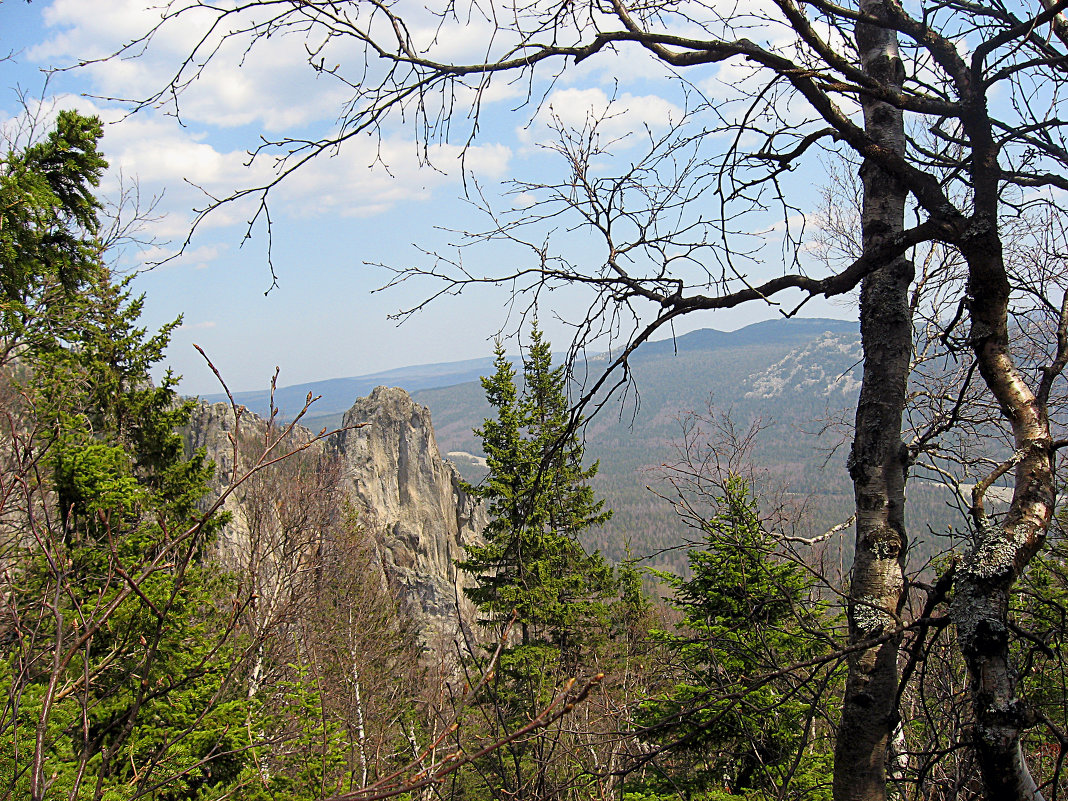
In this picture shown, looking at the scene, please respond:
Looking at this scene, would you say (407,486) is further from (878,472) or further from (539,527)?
(878,472)

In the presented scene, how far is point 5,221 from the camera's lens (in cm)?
708

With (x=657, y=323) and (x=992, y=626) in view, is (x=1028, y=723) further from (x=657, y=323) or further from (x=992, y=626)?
(x=657, y=323)

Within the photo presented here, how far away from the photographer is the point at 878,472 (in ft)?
7.14

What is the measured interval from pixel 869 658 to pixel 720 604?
486 cm

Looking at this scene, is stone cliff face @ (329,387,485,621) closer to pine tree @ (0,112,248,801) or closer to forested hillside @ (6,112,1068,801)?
forested hillside @ (6,112,1068,801)

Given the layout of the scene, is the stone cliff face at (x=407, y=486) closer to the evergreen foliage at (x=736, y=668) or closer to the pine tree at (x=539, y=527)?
the pine tree at (x=539, y=527)

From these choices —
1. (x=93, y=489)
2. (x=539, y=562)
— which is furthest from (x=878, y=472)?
(x=539, y=562)

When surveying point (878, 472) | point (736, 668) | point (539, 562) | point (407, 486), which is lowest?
point (407, 486)

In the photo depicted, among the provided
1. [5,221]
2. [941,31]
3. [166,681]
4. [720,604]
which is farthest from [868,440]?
[5,221]

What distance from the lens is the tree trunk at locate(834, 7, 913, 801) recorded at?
6.68 ft

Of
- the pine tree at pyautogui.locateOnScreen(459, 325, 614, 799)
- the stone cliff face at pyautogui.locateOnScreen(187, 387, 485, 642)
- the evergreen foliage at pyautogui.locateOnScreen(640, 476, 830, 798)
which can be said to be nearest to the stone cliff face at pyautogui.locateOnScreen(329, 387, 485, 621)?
the stone cliff face at pyautogui.locateOnScreen(187, 387, 485, 642)

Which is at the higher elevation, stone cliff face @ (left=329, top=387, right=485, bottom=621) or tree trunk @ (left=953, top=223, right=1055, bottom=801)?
tree trunk @ (left=953, top=223, right=1055, bottom=801)

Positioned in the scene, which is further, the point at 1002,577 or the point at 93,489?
the point at 93,489

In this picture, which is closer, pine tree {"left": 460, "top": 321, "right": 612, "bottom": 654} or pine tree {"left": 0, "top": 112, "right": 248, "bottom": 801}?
pine tree {"left": 0, "top": 112, "right": 248, "bottom": 801}
